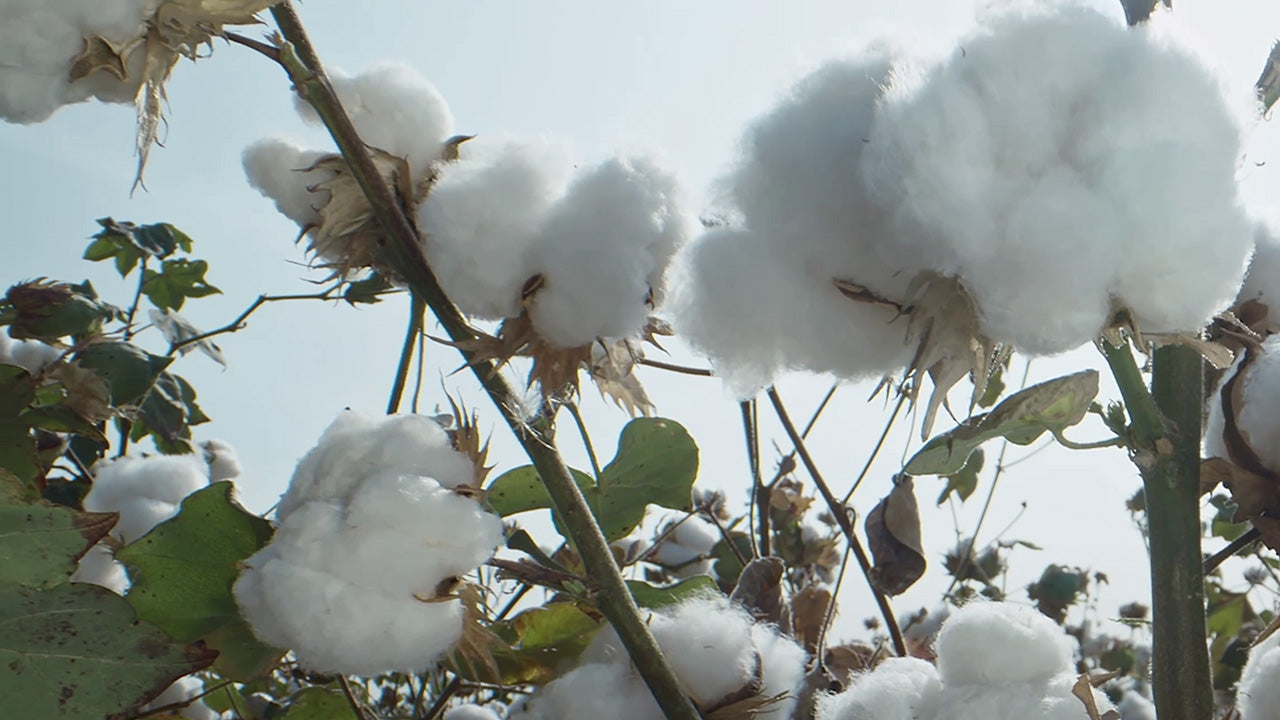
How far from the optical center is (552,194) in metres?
Result: 0.70

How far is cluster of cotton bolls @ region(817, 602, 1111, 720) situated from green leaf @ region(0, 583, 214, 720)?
15.2 inches

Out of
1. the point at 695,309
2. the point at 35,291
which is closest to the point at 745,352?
the point at 695,309

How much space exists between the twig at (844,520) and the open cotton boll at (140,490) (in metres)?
0.75

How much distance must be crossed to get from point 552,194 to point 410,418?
6.4 inches

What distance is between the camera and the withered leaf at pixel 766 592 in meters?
0.86

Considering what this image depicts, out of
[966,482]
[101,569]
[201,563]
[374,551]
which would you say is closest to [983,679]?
[374,551]

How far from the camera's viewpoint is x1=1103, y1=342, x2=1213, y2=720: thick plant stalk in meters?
0.58

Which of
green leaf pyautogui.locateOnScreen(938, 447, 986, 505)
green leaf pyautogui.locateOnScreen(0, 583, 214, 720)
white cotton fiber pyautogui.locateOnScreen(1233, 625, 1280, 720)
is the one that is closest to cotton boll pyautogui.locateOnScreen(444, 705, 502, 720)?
green leaf pyautogui.locateOnScreen(0, 583, 214, 720)

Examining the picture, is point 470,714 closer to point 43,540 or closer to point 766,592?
point 766,592

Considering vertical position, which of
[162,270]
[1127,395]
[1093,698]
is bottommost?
[1093,698]

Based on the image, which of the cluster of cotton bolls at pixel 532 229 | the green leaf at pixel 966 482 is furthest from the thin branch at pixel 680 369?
the green leaf at pixel 966 482

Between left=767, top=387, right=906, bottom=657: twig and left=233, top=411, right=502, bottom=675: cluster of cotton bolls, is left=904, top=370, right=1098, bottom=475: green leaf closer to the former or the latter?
left=233, top=411, right=502, bottom=675: cluster of cotton bolls

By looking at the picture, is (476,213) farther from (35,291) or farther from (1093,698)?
(35,291)

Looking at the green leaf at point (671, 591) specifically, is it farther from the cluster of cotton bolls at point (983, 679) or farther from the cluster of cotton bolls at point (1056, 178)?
the cluster of cotton bolls at point (1056, 178)
